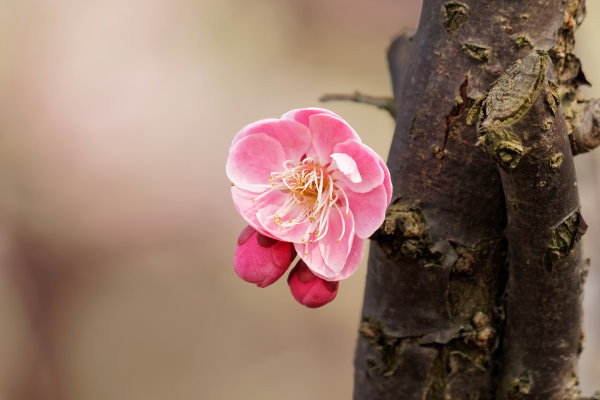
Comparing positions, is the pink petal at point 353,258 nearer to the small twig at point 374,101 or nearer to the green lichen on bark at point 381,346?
the green lichen on bark at point 381,346

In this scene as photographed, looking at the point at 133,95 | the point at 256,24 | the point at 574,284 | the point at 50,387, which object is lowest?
the point at 50,387

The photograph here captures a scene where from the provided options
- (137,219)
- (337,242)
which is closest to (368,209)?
(337,242)

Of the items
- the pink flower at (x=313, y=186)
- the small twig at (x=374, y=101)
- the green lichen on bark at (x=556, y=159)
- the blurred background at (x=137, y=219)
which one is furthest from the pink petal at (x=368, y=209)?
the blurred background at (x=137, y=219)

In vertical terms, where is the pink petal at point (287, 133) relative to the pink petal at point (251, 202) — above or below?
above

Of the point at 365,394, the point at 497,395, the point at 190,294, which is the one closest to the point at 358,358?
the point at 365,394

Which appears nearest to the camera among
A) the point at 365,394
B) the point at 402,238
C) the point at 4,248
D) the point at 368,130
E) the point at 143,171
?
the point at 402,238

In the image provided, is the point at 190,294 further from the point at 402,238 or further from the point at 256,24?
the point at 402,238
